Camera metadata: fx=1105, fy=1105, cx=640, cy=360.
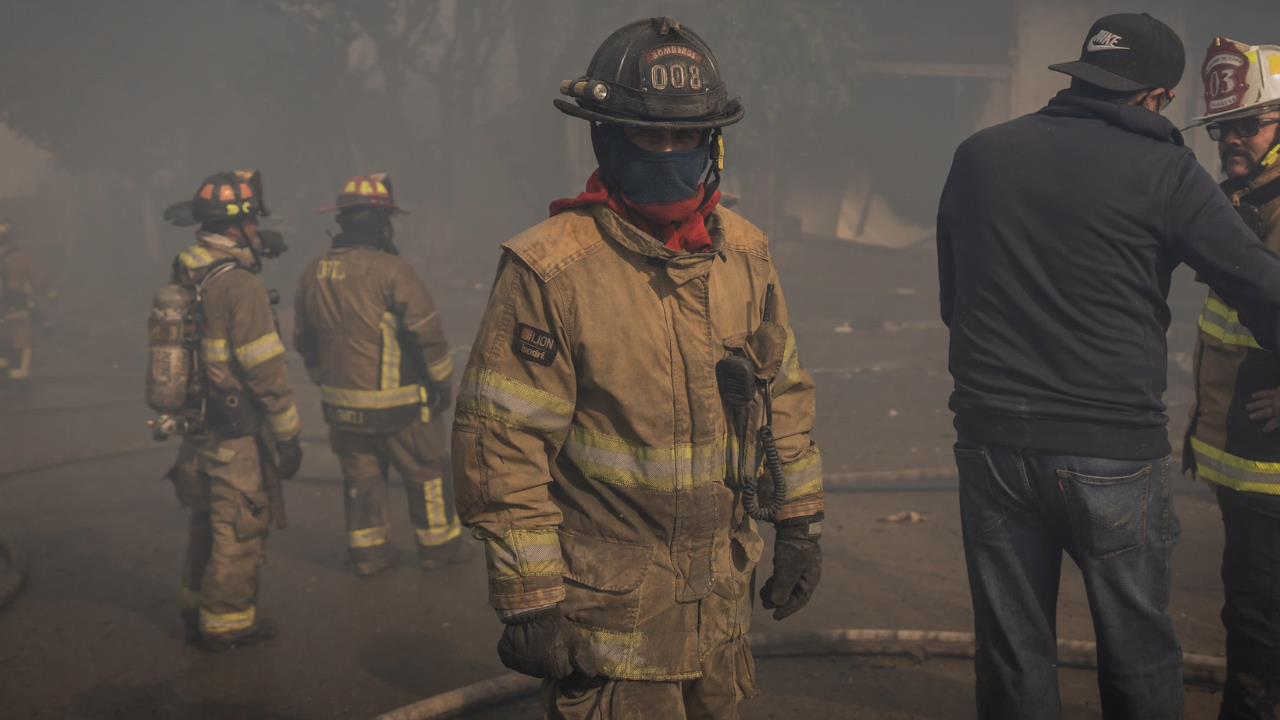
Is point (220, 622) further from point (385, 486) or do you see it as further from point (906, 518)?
point (906, 518)

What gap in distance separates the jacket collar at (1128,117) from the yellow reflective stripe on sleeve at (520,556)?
1772 millimetres

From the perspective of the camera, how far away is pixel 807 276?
18.5 metres

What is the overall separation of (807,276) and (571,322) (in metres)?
16.2

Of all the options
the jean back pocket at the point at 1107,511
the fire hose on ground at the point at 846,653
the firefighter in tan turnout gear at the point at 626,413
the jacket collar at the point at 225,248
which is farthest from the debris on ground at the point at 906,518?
the firefighter in tan turnout gear at the point at 626,413

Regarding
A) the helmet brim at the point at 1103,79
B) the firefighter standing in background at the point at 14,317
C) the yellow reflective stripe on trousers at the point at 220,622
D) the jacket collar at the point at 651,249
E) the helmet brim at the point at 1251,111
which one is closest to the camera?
the jacket collar at the point at 651,249

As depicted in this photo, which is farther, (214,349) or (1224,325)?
(214,349)

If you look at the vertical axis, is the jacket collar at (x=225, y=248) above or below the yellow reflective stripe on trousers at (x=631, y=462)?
above

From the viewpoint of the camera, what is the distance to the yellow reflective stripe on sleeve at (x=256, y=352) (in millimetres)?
5770

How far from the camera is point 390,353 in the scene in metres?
6.82

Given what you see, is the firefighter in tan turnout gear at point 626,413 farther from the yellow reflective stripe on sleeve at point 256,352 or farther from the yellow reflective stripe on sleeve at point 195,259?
the yellow reflective stripe on sleeve at point 195,259

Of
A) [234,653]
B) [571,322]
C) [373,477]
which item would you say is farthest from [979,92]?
[571,322]

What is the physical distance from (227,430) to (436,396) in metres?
1.44

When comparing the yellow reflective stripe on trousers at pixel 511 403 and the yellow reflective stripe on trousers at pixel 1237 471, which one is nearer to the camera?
the yellow reflective stripe on trousers at pixel 511 403

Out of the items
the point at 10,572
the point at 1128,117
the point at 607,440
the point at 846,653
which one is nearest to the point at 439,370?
the point at 10,572
